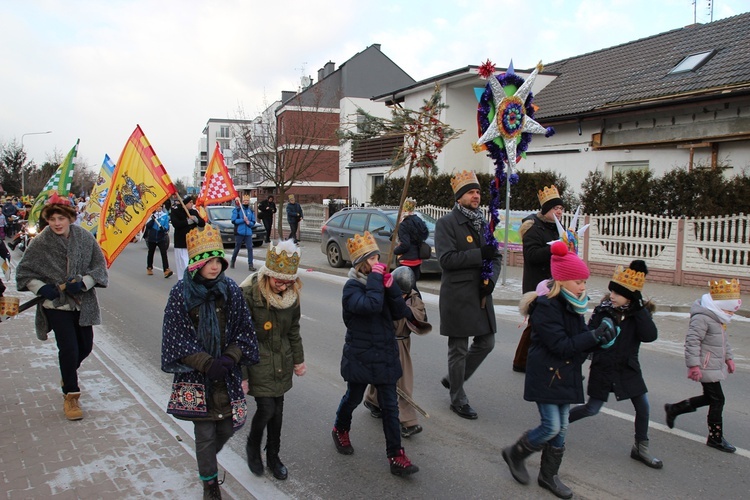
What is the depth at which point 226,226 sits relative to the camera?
2189cm

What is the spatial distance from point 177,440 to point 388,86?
1831 inches

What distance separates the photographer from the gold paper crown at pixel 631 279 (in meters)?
3.92

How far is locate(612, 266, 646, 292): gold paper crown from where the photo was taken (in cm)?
392

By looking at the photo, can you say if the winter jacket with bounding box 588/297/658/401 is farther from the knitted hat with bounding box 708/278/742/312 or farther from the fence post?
the fence post

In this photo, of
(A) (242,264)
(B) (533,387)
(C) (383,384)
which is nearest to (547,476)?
(B) (533,387)

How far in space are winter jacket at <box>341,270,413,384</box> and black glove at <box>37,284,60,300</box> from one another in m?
2.51

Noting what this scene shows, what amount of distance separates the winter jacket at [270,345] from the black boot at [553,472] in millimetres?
1776

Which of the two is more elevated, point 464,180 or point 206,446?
point 464,180

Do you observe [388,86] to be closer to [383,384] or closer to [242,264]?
[242,264]

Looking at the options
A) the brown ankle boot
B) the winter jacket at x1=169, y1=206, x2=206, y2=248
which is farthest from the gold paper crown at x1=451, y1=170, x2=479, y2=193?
the winter jacket at x1=169, y1=206, x2=206, y2=248

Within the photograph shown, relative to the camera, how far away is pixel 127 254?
19.5 m

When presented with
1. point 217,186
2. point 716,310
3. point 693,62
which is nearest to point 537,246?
point 716,310

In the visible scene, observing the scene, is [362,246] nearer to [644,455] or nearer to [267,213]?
[644,455]

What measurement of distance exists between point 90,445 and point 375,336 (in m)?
2.29
